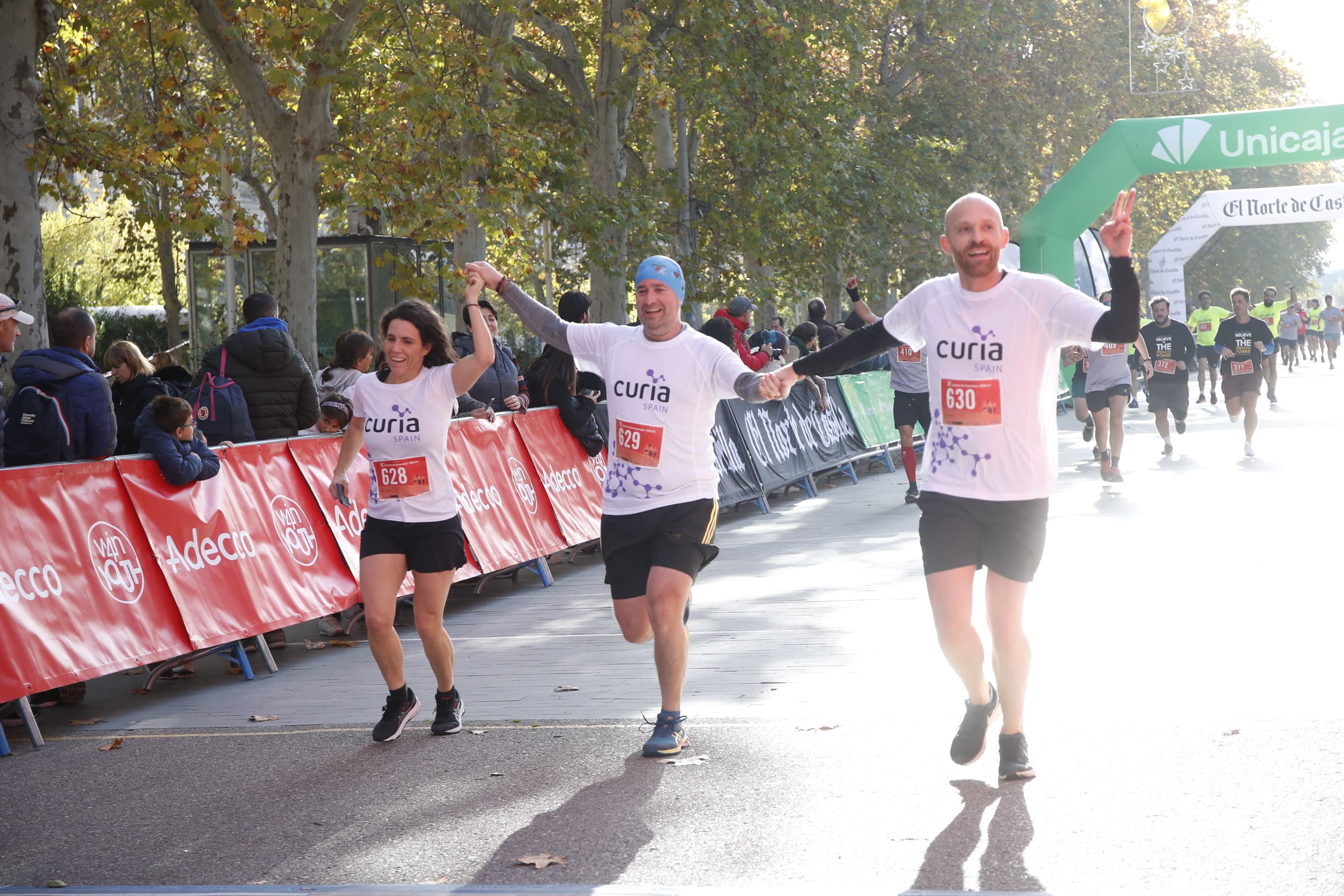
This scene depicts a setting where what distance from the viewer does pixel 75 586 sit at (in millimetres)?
6875

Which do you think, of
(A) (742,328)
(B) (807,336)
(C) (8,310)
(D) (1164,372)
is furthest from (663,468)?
(D) (1164,372)

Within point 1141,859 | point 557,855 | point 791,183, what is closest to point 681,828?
point 557,855

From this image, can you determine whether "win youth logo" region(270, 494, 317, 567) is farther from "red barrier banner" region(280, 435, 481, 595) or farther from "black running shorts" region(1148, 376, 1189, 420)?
"black running shorts" region(1148, 376, 1189, 420)

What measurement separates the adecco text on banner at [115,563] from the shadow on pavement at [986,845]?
3973 millimetres

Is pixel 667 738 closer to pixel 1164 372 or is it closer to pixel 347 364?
pixel 347 364

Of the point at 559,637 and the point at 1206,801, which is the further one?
the point at 559,637

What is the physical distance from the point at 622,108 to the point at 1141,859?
1906cm

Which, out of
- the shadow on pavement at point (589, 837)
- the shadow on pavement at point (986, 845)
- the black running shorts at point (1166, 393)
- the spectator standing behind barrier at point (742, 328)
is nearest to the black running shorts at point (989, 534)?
the shadow on pavement at point (986, 845)

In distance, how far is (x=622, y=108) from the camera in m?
22.3

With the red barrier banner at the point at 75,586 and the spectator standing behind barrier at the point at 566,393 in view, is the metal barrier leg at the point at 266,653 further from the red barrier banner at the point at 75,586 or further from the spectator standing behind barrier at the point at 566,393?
the spectator standing behind barrier at the point at 566,393

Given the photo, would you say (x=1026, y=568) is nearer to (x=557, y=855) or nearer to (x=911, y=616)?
(x=557, y=855)

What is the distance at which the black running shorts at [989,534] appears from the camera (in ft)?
16.9

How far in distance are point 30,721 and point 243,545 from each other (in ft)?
5.52

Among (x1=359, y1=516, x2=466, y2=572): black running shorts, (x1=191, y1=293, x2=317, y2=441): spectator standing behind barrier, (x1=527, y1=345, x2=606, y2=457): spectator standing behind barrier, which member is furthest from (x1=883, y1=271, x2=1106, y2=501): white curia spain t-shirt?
(x1=527, y1=345, x2=606, y2=457): spectator standing behind barrier
